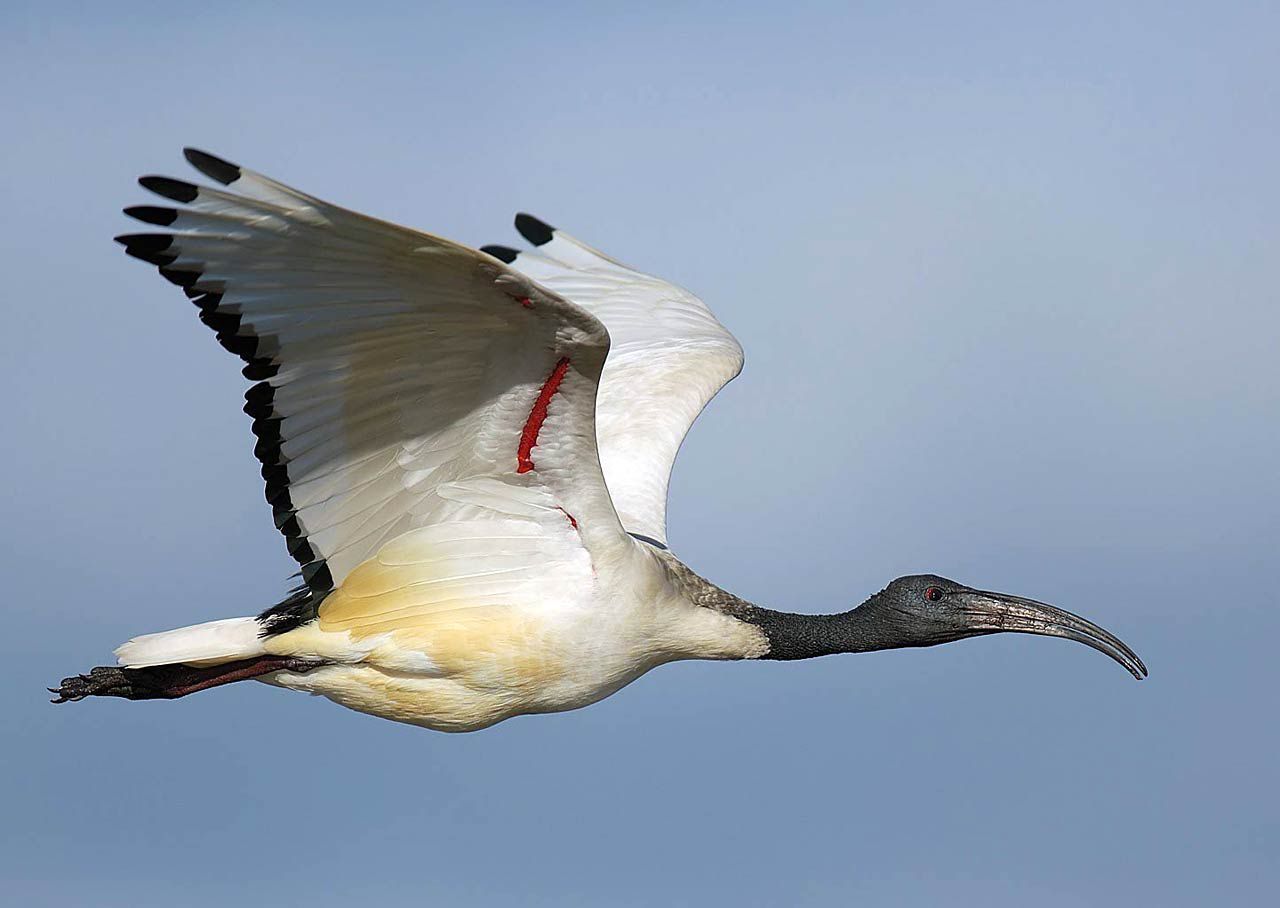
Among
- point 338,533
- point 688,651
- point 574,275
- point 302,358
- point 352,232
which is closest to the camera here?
point 352,232

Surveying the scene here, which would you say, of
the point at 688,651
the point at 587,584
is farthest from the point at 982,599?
the point at 587,584

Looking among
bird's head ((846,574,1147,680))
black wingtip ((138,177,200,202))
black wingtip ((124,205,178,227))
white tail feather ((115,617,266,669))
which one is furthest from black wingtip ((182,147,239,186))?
bird's head ((846,574,1147,680))

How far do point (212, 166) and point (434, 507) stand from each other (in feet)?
8.36

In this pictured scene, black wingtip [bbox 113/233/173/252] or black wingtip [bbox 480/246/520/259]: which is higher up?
black wingtip [bbox 480/246/520/259]

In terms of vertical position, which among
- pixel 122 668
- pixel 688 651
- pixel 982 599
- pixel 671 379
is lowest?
pixel 122 668

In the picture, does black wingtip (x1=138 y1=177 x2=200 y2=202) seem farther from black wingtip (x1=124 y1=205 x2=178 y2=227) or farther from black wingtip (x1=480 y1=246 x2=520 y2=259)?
black wingtip (x1=480 y1=246 x2=520 y2=259)

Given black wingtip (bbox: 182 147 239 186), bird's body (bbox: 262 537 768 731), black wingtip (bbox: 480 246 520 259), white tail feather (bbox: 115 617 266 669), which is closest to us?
black wingtip (bbox: 182 147 239 186)

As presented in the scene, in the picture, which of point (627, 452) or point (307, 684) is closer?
point (307, 684)

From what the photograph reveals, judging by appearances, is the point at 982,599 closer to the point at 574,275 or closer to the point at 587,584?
the point at 587,584

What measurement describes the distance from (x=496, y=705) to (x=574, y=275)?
4.69 meters

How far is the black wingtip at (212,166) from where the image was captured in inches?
319

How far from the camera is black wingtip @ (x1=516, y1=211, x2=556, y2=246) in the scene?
47.5ft

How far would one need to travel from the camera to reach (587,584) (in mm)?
10188

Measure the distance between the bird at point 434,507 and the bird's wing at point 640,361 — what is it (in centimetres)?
6
